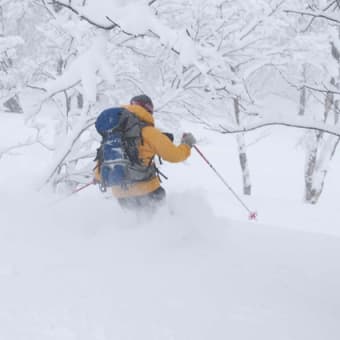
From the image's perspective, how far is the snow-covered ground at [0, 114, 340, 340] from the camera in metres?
3.20

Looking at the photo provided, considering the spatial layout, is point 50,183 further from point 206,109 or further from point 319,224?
point 319,224

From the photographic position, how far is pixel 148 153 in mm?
4992

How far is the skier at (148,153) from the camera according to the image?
484 centimetres

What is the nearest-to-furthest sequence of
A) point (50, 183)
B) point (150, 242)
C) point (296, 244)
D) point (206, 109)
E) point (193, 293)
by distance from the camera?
point (193, 293)
point (150, 242)
point (296, 244)
point (50, 183)
point (206, 109)

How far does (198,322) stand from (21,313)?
1.26m

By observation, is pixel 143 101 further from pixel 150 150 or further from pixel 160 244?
pixel 160 244

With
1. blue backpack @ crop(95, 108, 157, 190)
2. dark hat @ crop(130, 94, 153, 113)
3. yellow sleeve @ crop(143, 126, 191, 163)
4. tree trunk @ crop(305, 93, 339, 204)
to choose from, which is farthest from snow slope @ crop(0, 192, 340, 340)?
tree trunk @ crop(305, 93, 339, 204)

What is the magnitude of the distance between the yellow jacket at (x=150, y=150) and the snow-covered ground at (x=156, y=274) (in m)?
0.39

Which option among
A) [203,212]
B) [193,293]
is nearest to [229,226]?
[203,212]

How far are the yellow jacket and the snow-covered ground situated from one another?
0.39 m

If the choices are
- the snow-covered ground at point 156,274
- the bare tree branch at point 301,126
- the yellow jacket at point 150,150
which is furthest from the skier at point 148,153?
the bare tree branch at point 301,126

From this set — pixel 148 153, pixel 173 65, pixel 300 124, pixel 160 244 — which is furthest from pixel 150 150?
pixel 173 65

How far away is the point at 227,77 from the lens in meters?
5.90

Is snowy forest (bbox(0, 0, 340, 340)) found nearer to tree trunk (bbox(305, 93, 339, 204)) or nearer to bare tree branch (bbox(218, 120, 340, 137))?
bare tree branch (bbox(218, 120, 340, 137))
